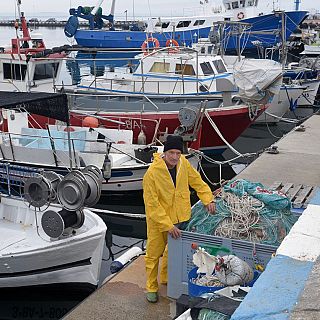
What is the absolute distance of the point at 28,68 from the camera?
14.0 m

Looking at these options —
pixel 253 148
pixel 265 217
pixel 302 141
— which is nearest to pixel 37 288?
pixel 265 217

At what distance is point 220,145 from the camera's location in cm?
1432

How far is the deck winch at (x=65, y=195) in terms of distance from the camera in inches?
242

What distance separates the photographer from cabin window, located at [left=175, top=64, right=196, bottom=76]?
15.6 metres

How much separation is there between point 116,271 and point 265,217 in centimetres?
215

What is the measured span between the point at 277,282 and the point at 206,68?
44.9 feet

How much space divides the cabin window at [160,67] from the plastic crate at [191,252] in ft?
38.7

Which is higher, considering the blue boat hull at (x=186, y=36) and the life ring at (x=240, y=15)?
the life ring at (x=240, y=15)

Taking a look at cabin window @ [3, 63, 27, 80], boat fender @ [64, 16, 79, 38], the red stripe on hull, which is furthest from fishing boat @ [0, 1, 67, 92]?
boat fender @ [64, 16, 79, 38]

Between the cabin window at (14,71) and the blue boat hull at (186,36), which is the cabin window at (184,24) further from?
the cabin window at (14,71)

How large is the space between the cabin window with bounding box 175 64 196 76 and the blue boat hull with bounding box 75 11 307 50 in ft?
55.1

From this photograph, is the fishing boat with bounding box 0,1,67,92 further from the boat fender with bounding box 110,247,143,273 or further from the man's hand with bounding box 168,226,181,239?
the man's hand with bounding box 168,226,181,239

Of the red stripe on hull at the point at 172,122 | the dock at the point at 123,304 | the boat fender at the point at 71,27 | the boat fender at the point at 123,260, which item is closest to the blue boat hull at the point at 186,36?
the boat fender at the point at 71,27

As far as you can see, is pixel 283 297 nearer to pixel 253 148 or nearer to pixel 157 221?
pixel 157 221
